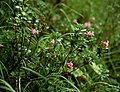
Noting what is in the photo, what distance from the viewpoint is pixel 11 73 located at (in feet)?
5.25

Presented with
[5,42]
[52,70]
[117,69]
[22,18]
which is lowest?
[117,69]

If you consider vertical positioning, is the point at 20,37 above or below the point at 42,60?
above

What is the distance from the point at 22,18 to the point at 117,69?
1261 mm

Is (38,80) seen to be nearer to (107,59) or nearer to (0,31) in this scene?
(0,31)

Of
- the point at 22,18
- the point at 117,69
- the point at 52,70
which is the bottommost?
the point at 117,69

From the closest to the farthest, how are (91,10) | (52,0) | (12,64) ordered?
(12,64)
(91,10)
(52,0)

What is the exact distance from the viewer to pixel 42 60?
5.65 ft

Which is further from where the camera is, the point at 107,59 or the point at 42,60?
the point at 107,59

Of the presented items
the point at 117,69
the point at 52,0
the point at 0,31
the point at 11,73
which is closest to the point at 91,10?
the point at 52,0

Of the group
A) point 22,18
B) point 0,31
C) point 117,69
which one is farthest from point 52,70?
point 117,69

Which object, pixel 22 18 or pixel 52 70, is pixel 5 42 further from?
pixel 52 70

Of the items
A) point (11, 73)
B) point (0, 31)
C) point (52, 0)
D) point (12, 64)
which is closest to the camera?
point (11, 73)

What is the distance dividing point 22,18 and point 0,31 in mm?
349

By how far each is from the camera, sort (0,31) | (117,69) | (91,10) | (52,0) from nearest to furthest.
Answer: (0,31) < (117,69) < (91,10) < (52,0)
